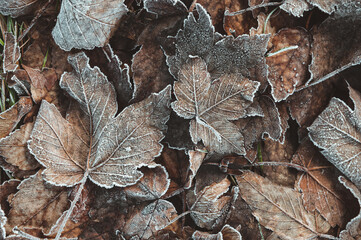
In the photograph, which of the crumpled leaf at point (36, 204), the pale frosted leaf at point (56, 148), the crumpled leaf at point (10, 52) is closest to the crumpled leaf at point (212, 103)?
the pale frosted leaf at point (56, 148)

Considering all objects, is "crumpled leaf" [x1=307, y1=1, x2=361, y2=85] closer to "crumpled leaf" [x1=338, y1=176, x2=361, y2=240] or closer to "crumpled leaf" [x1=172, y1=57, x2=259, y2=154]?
"crumpled leaf" [x1=172, y1=57, x2=259, y2=154]

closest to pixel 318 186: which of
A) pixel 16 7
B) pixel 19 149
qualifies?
pixel 19 149

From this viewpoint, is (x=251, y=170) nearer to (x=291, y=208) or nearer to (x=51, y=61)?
(x=291, y=208)

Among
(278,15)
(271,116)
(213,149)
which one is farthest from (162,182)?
(278,15)

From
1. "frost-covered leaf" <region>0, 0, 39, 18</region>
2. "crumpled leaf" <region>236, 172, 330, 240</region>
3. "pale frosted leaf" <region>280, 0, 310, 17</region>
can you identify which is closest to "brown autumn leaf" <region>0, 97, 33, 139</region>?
"frost-covered leaf" <region>0, 0, 39, 18</region>

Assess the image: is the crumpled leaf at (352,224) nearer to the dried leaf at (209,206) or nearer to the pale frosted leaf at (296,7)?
the dried leaf at (209,206)
